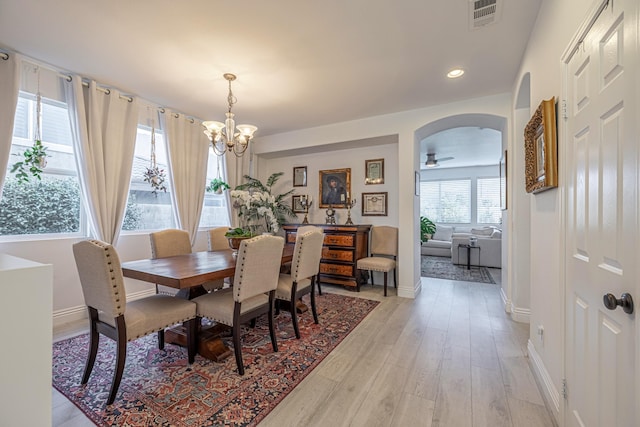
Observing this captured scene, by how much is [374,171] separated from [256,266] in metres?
3.07

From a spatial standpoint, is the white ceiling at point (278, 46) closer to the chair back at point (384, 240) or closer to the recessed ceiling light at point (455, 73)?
the recessed ceiling light at point (455, 73)

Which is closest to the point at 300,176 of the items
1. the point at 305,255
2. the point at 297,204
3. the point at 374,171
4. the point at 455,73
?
the point at 297,204

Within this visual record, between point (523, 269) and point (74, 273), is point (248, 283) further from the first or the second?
point (523, 269)

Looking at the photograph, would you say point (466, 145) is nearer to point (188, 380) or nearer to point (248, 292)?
point (248, 292)

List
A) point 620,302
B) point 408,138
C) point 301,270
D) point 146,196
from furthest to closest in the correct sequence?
1. point 408,138
2. point 146,196
3. point 301,270
4. point 620,302

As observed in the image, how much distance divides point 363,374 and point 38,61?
13.0 feet

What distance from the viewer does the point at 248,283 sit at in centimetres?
197

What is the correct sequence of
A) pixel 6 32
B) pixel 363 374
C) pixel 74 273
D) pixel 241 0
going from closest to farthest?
pixel 241 0, pixel 363 374, pixel 6 32, pixel 74 273

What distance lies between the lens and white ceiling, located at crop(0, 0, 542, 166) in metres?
1.91

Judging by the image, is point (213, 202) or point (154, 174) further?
point (213, 202)

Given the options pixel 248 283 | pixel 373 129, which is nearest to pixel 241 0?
pixel 248 283

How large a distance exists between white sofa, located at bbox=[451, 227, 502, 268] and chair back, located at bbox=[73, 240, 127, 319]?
6.21 meters

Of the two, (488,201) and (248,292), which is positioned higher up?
(488,201)

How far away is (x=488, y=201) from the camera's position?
8.02m
